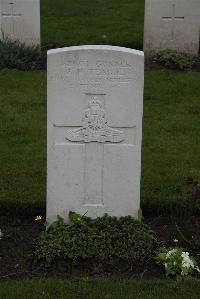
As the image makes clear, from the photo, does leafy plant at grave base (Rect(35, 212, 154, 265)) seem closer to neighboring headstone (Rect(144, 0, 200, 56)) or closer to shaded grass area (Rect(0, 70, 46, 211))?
shaded grass area (Rect(0, 70, 46, 211))

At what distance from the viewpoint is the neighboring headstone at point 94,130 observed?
198 inches

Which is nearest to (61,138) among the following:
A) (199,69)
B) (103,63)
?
(103,63)

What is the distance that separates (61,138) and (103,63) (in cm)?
67

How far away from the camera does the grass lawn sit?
6234 mm

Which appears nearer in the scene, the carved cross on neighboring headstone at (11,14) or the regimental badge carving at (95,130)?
the regimental badge carving at (95,130)

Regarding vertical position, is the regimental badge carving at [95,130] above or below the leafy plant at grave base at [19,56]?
below

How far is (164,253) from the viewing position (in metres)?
5.02

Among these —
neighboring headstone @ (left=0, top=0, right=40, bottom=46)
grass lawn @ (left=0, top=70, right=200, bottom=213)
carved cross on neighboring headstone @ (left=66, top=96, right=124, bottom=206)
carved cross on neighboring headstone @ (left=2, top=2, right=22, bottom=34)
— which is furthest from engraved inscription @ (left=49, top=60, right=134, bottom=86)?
carved cross on neighboring headstone @ (left=2, top=2, right=22, bottom=34)

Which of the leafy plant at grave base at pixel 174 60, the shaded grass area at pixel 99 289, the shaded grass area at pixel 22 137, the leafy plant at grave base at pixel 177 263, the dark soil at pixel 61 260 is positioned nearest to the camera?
the shaded grass area at pixel 99 289

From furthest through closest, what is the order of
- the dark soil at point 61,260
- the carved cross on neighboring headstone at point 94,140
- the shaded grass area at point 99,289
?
1. the carved cross on neighboring headstone at point 94,140
2. the dark soil at point 61,260
3. the shaded grass area at point 99,289

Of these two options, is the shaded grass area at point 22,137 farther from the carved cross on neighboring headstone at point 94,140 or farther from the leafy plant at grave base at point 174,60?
the leafy plant at grave base at point 174,60

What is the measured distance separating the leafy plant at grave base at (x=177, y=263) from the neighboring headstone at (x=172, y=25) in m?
7.01

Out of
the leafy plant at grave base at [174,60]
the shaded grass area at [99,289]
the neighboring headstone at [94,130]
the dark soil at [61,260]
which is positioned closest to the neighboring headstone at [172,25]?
the leafy plant at grave base at [174,60]

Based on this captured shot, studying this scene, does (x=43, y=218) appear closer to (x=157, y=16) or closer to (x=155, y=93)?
(x=155, y=93)
